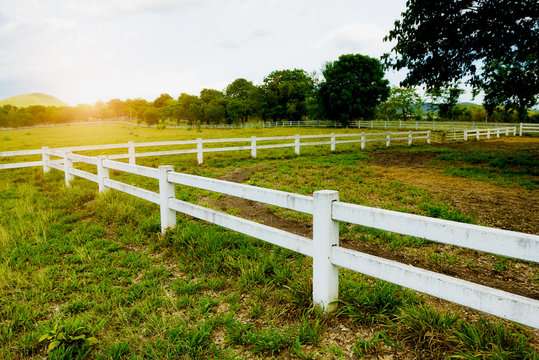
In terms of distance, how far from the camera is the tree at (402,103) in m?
67.1

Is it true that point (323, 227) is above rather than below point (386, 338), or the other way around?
above

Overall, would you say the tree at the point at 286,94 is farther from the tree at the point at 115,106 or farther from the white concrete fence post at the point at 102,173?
the tree at the point at 115,106

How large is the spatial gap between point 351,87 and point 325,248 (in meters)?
49.1

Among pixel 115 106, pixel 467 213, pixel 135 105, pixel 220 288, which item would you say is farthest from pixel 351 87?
pixel 115 106

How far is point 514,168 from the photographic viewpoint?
11.8 metres

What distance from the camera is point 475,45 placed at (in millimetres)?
13414

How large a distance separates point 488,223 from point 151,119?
91.0 meters

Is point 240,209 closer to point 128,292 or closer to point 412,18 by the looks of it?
point 128,292

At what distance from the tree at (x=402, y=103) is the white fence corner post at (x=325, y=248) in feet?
226

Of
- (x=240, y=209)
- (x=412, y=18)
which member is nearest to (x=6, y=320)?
(x=240, y=209)

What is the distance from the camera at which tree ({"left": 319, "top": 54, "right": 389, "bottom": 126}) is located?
48.6 m

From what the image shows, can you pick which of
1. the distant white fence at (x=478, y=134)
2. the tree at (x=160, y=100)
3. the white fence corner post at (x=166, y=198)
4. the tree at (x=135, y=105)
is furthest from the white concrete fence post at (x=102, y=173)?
the tree at (x=135, y=105)

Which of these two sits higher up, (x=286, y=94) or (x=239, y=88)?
(x=239, y=88)

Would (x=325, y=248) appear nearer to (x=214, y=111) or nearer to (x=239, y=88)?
(x=214, y=111)
